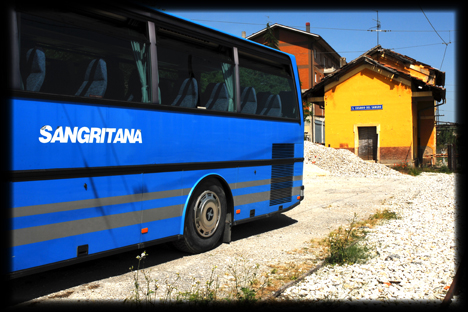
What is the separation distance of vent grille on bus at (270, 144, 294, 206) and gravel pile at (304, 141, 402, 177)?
14789 millimetres

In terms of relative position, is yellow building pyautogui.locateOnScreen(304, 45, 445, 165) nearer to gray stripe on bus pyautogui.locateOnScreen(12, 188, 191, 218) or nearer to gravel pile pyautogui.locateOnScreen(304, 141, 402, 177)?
gravel pile pyautogui.locateOnScreen(304, 141, 402, 177)

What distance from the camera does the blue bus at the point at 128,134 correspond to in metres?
4.32

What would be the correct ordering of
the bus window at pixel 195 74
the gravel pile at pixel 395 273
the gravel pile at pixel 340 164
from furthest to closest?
the gravel pile at pixel 340 164 < the bus window at pixel 195 74 < the gravel pile at pixel 395 273

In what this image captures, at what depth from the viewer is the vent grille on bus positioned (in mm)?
8375

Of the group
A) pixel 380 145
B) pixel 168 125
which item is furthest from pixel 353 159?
pixel 168 125

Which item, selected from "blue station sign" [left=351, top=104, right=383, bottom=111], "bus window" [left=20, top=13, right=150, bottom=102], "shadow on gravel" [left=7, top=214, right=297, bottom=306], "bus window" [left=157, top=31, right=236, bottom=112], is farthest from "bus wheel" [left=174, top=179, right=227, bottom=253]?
"blue station sign" [left=351, top=104, right=383, bottom=111]

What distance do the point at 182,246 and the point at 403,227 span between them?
471cm

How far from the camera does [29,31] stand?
14.9 ft

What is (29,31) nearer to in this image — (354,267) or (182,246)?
(182,246)

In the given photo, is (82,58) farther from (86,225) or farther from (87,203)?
(86,225)

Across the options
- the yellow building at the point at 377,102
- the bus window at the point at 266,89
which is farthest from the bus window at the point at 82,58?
the yellow building at the point at 377,102

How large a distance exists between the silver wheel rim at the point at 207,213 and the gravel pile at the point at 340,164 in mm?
17024

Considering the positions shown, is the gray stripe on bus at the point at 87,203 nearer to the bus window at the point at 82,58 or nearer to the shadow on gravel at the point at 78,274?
the shadow on gravel at the point at 78,274

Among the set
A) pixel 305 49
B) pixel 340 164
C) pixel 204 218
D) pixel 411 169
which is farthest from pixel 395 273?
pixel 305 49
